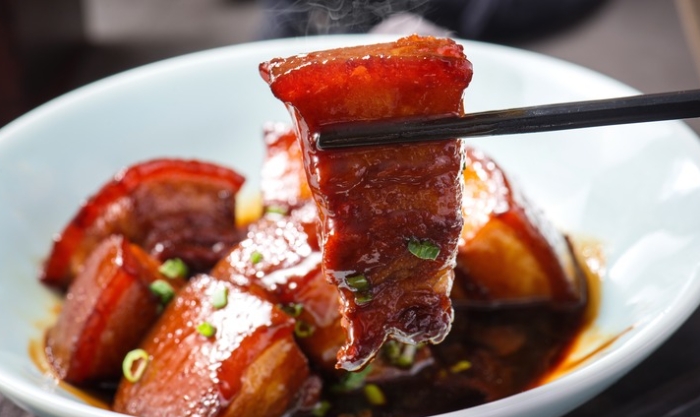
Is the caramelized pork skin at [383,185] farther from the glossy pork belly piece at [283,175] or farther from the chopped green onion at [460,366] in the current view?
the glossy pork belly piece at [283,175]

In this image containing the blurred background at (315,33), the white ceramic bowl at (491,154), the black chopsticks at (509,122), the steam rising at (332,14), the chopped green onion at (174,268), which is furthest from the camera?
the blurred background at (315,33)

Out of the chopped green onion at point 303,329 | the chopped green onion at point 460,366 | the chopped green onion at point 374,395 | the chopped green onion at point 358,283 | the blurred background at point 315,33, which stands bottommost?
the blurred background at point 315,33

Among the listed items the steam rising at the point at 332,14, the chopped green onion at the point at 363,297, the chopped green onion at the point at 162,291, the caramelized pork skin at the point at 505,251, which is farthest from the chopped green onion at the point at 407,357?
the steam rising at the point at 332,14

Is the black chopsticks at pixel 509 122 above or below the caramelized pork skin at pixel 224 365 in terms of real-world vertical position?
above

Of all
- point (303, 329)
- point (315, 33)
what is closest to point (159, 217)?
point (303, 329)

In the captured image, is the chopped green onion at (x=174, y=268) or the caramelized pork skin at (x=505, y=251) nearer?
the caramelized pork skin at (x=505, y=251)

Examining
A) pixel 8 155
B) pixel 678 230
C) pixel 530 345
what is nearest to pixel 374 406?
pixel 530 345

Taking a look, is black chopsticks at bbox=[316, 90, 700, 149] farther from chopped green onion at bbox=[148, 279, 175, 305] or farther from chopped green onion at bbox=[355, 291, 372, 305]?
Result: chopped green onion at bbox=[148, 279, 175, 305]
